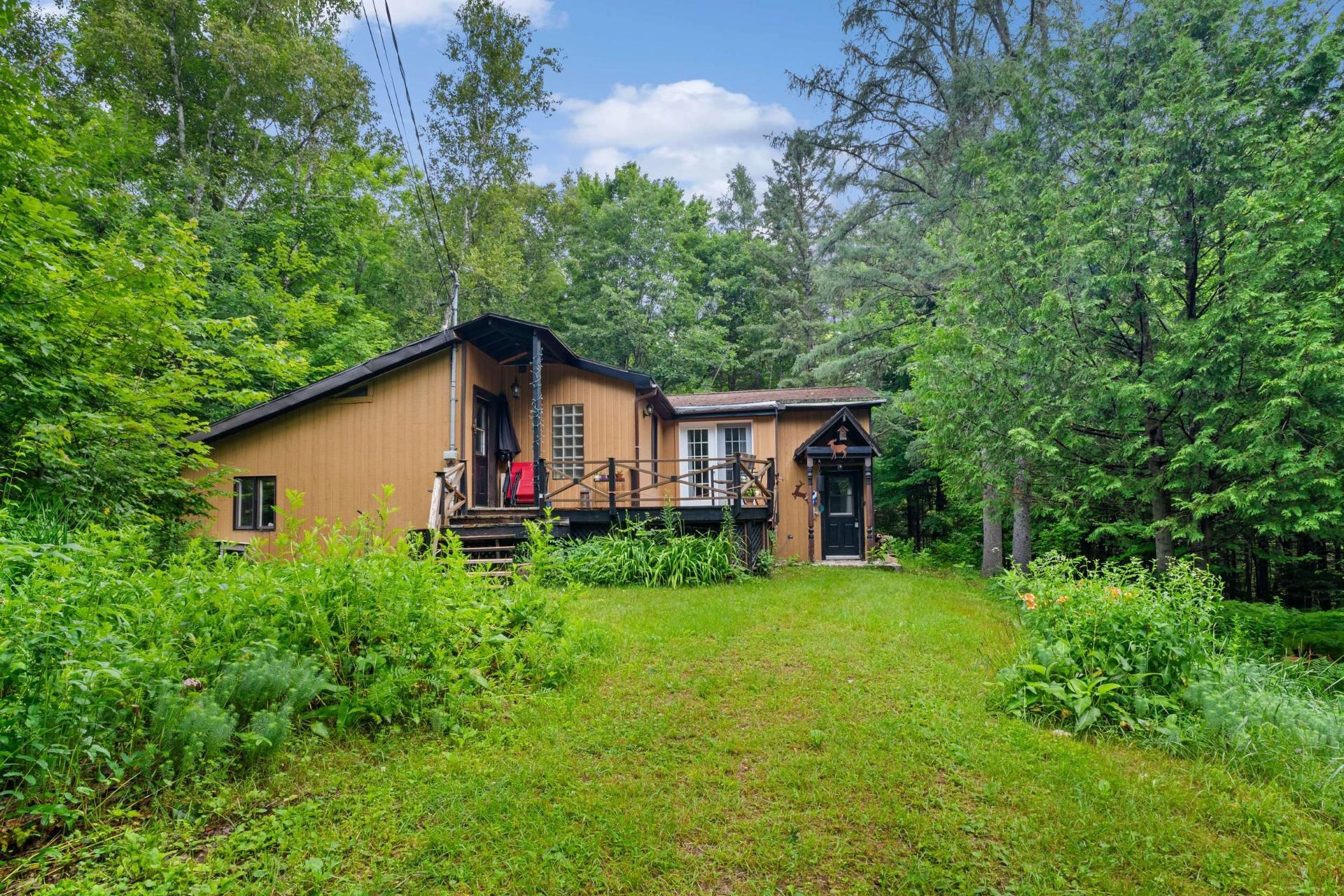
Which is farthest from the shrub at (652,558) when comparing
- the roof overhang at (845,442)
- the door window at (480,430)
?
the roof overhang at (845,442)

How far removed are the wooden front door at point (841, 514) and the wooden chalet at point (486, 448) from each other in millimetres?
298

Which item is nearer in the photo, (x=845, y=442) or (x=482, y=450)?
(x=482, y=450)

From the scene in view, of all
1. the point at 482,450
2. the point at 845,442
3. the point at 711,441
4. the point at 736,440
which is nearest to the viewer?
the point at 482,450

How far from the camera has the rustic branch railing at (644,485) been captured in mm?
10250

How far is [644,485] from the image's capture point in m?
11.8

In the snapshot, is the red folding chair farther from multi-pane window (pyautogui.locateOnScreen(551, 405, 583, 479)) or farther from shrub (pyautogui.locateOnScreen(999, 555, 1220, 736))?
shrub (pyautogui.locateOnScreen(999, 555, 1220, 736))

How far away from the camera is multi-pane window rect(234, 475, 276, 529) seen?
11.0 m

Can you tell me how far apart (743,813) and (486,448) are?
986 cm

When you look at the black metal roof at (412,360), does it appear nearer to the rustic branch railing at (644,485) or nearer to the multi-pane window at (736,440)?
the rustic branch railing at (644,485)

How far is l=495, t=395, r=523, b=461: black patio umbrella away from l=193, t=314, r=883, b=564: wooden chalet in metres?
0.04

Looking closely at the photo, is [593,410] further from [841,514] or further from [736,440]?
[841,514]

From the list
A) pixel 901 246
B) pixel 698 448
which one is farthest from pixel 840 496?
pixel 901 246

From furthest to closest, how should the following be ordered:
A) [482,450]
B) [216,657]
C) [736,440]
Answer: [736,440] < [482,450] < [216,657]

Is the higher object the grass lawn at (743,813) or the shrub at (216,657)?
the shrub at (216,657)
